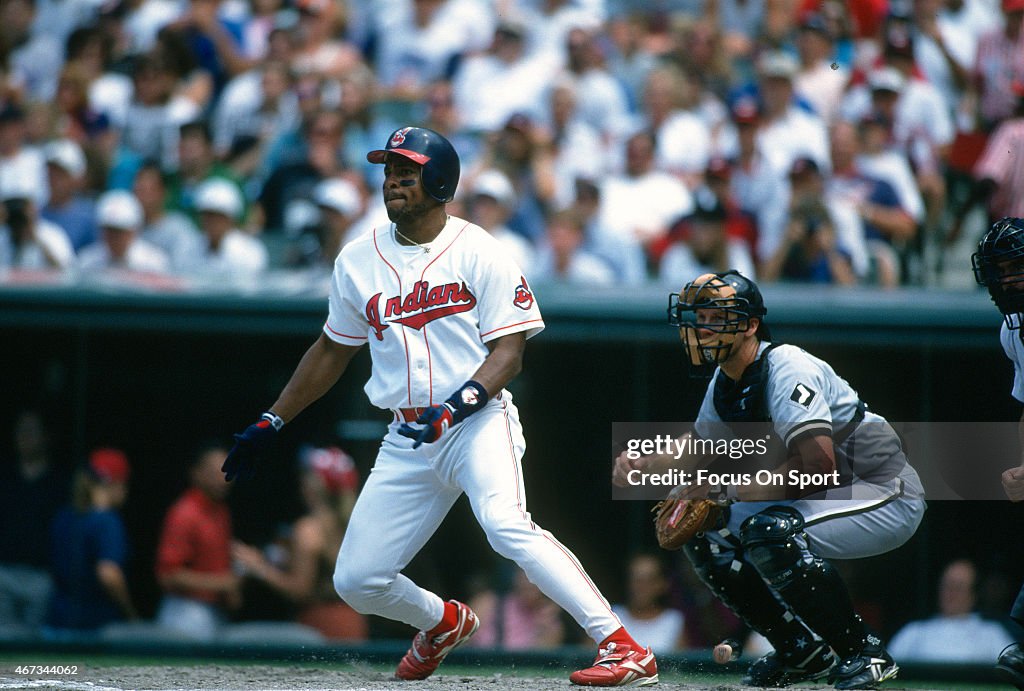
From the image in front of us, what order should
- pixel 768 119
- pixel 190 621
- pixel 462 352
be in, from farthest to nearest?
1. pixel 768 119
2. pixel 190 621
3. pixel 462 352

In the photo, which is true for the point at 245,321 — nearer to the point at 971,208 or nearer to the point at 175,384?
the point at 175,384

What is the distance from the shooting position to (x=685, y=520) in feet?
15.4

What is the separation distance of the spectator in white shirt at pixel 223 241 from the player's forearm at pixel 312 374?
3.41m

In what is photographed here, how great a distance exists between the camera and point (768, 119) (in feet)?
28.5

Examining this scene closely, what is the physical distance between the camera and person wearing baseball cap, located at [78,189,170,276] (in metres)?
8.25

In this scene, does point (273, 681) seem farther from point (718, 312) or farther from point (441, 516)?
point (718, 312)

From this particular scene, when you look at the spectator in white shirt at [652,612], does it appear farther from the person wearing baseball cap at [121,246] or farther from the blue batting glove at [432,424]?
the person wearing baseball cap at [121,246]

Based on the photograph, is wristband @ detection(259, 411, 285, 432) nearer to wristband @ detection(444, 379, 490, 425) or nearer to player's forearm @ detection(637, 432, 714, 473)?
wristband @ detection(444, 379, 490, 425)

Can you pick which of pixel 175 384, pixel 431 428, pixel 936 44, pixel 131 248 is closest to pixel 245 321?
pixel 175 384

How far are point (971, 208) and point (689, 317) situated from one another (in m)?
3.68

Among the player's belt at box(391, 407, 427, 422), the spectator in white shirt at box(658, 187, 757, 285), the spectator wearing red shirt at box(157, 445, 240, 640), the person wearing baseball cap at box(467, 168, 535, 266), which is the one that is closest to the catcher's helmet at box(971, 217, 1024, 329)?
the player's belt at box(391, 407, 427, 422)

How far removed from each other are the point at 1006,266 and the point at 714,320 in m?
0.91

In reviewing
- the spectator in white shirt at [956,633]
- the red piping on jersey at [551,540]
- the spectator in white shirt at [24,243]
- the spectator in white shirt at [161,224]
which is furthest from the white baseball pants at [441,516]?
the spectator in white shirt at [24,243]

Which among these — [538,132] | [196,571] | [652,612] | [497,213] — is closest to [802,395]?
[652,612]
